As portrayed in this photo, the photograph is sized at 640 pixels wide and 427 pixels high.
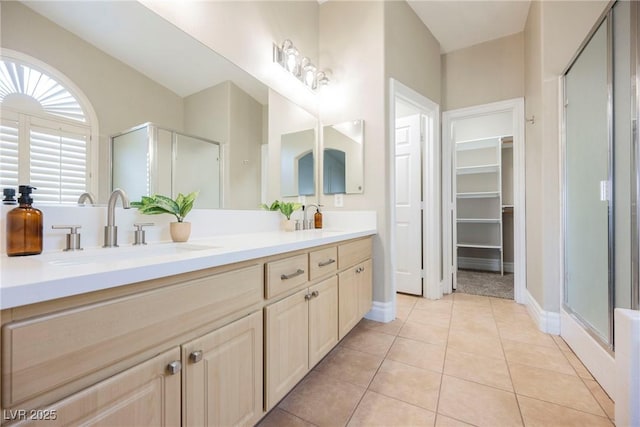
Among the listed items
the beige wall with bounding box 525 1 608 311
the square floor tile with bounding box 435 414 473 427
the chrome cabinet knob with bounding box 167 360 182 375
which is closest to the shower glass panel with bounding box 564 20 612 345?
the beige wall with bounding box 525 1 608 311

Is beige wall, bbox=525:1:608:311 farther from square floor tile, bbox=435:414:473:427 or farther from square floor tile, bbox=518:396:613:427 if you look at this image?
square floor tile, bbox=435:414:473:427

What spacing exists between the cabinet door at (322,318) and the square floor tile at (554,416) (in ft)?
3.03

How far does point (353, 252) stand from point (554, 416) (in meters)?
1.21

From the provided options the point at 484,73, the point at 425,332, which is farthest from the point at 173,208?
the point at 484,73

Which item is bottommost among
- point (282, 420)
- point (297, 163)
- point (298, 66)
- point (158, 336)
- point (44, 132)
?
point (282, 420)

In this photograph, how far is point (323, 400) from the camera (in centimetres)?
133

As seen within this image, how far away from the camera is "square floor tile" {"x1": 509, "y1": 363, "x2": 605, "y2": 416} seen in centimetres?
129

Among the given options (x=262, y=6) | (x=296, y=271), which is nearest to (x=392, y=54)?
(x=262, y=6)

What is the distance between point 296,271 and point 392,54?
2.08 meters

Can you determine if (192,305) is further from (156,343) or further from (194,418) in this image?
(194,418)

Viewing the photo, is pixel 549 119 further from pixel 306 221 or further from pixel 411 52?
pixel 306 221

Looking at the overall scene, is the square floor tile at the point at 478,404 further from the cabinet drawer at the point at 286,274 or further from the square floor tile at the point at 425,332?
the cabinet drawer at the point at 286,274

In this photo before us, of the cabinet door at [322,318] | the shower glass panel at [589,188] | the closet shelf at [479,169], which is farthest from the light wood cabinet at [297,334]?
the closet shelf at [479,169]

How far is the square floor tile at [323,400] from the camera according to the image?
4.01 feet
